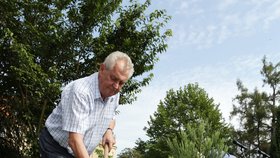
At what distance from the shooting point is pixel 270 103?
37.8 metres

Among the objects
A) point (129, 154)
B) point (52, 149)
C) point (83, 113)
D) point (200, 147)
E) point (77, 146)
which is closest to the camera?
point (77, 146)

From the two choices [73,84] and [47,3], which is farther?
[47,3]

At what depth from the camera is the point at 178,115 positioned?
30906 millimetres

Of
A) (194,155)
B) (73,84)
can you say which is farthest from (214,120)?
(73,84)

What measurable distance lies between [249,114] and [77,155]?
3572cm

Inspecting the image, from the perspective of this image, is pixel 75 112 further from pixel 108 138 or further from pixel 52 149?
pixel 108 138

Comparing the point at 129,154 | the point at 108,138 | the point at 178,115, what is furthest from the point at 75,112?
the point at 129,154

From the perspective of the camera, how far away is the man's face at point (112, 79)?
3.10 m

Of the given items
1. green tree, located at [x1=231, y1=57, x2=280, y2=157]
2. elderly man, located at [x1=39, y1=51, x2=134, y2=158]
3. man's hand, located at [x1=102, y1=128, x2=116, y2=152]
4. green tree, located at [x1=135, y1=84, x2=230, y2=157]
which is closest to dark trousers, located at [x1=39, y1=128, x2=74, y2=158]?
elderly man, located at [x1=39, y1=51, x2=134, y2=158]

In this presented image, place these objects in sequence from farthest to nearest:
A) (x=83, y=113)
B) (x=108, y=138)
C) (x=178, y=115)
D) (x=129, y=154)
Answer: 1. (x=129, y=154)
2. (x=178, y=115)
3. (x=108, y=138)
4. (x=83, y=113)

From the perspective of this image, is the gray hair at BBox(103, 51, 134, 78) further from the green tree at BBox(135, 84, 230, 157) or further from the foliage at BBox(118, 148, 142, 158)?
the foliage at BBox(118, 148, 142, 158)

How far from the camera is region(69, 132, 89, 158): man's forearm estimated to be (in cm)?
302

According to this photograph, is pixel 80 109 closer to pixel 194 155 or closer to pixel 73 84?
pixel 73 84

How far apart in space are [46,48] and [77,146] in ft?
34.5
